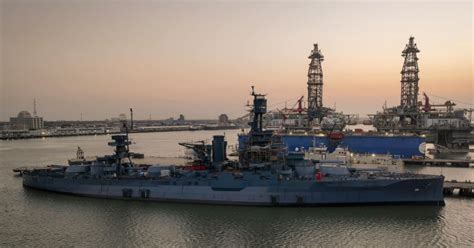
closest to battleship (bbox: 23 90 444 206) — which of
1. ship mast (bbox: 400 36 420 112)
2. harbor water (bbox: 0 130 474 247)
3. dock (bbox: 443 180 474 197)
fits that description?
harbor water (bbox: 0 130 474 247)

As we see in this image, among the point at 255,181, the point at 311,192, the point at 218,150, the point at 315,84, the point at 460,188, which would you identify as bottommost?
the point at 460,188

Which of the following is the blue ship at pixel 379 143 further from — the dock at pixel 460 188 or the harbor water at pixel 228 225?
the harbor water at pixel 228 225

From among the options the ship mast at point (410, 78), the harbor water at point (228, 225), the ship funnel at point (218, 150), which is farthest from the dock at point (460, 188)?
the ship mast at point (410, 78)

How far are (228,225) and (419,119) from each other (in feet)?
214

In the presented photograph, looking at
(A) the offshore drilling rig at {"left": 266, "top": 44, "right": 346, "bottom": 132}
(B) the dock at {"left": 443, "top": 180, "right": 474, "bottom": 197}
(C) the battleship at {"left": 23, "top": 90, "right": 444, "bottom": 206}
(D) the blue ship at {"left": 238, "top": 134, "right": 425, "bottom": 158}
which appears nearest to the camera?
(C) the battleship at {"left": 23, "top": 90, "right": 444, "bottom": 206}

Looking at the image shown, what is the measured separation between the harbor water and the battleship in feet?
2.32

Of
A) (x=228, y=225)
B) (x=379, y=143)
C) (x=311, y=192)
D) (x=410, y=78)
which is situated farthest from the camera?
(x=410, y=78)

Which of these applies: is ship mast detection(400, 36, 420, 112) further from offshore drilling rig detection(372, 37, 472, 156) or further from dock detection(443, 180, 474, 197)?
dock detection(443, 180, 474, 197)

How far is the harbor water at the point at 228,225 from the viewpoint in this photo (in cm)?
1931

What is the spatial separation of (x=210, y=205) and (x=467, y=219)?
16959 millimetres

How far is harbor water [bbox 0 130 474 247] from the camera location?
19.3 meters

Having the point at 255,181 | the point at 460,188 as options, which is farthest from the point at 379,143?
the point at 255,181

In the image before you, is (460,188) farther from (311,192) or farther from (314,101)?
(314,101)

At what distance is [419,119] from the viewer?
73.5m
